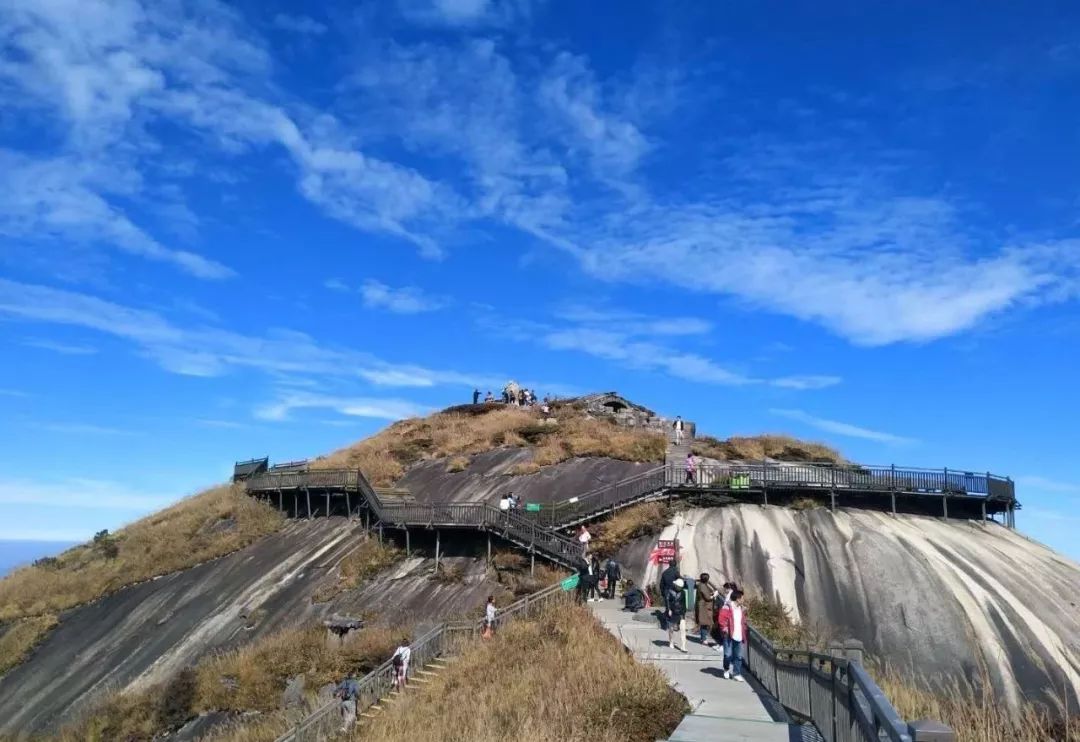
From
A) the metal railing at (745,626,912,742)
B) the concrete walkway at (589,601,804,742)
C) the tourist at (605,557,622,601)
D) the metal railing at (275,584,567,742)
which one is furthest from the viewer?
the tourist at (605,557,622,601)

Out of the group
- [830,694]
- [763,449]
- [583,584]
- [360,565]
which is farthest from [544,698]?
[763,449]

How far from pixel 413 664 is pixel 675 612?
7.54 m

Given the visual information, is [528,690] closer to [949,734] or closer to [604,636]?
[604,636]

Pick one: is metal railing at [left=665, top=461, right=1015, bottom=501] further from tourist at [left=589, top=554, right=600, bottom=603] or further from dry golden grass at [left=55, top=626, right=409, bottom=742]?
dry golden grass at [left=55, top=626, right=409, bottom=742]

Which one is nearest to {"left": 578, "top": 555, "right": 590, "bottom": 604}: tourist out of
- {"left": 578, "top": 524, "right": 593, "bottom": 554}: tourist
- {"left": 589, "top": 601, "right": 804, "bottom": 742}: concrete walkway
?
{"left": 578, "top": 524, "right": 593, "bottom": 554}: tourist

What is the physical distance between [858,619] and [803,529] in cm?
555

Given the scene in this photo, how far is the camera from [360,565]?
33.2m

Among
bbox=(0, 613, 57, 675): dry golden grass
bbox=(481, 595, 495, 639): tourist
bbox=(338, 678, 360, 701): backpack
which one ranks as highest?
bbox=(481, 595, 495, 639): tourist

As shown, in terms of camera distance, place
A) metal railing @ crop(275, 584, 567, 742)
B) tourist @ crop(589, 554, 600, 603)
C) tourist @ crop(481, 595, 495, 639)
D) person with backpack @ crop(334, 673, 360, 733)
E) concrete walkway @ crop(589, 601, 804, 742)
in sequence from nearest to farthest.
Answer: concrete walkway @ crop(589, 601, 804, 742) < metal railing @ crop(275, 584, 567, 742) < person with backpack @ crop(334, 673, 360, 733) < tourist @ crop(481, 595, 495, 639) < tourist @ crop(589, 554, 600, 603)

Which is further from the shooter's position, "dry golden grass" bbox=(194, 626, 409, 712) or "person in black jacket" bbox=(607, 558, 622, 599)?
"person in black jacket" bbox=(607, 558, 622, 599)

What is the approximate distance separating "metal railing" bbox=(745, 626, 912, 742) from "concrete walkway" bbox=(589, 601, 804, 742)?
0.38 meters

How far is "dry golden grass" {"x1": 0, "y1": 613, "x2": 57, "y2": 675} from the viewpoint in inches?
1335

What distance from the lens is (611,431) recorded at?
140ft

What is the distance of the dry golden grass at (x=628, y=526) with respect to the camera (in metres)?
29.7
